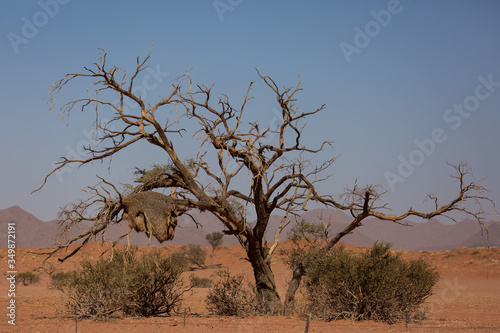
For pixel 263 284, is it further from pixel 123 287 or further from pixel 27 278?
pixel 27 278

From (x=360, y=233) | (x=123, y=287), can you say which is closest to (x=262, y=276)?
(x=123, y=287)

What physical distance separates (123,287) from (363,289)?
22.7 feet

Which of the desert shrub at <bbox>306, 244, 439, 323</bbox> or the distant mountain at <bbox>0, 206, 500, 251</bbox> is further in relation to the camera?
the distant mountain at <bbox>0, 206, 500, 251</bbox>

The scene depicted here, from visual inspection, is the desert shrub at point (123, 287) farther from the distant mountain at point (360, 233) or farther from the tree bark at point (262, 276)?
the distant mountain at point (360, 233)

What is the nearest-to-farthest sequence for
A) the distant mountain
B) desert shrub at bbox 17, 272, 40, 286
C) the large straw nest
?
1. the large straw nest
2. desert shrub at bbox 17, 272, 40, 286
3. the distant mountain

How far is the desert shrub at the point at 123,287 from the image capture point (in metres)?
14.5

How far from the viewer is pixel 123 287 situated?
1483 cm

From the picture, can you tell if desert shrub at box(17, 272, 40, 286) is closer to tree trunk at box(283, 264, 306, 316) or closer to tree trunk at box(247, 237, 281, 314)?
tree trunk at box(247, 237, 281, 314)

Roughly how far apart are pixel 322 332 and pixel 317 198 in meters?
4.28

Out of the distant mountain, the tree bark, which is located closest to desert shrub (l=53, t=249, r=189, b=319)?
the tree bark

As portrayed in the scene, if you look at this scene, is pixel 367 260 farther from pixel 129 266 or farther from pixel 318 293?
pixel 129 266

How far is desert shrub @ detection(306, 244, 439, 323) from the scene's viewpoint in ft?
47.1

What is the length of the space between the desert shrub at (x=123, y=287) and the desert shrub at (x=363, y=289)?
4.22 metres

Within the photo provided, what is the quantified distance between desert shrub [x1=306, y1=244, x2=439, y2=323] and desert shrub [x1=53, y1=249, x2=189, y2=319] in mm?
4221
